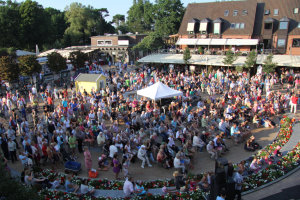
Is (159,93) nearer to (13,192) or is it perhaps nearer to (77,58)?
(13,192)

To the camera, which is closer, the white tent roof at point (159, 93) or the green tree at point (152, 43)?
the white tent roof at point (159, 93)

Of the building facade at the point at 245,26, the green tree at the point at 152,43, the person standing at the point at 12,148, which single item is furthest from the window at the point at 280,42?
the person standing at the point at 12,148

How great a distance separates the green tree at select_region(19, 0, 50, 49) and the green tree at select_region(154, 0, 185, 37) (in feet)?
64.1

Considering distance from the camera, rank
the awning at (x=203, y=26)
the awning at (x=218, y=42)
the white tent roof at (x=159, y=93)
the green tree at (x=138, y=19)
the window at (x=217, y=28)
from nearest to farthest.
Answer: the white tent roof at (x=159, y=93) → the awning at (x=218, y=42) → the window at (x=217, y=28) → the awning at (x=203, y=26) → the green tree at (x=138, y=19)

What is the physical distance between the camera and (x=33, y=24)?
136 ft

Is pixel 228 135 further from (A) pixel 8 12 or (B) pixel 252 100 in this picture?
(A) pixel 8 12

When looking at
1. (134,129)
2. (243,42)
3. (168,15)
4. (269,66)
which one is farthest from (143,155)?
(168,15)

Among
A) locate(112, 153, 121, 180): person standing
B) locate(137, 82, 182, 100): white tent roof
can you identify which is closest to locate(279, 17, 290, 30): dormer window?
Result: locate(137, 82, 182, 100): white tent roof

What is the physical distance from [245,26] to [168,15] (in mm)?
14848

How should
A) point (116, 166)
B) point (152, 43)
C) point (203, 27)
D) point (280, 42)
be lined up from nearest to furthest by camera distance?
point (116, 166), point (280, 42), point (203, 27), point (152, 43)

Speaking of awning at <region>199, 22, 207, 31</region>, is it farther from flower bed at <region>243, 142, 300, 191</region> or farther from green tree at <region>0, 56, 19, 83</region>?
flower bed at <region>243, 142, 300, 191</region>

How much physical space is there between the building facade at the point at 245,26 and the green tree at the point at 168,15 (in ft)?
20.3

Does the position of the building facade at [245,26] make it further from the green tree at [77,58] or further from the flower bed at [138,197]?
the flower bed at [138,197]

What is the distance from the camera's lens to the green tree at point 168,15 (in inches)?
1585
